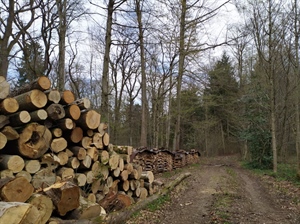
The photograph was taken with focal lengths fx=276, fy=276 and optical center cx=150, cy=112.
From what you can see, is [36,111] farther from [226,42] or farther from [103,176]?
[226,42]

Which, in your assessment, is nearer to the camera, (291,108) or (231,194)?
(231,194)

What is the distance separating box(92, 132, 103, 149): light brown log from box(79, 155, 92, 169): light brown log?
Answer: 1.15 ft

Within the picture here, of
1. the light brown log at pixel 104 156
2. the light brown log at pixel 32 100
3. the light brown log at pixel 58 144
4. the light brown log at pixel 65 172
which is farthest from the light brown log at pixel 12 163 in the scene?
the light brown log at pixel 104 156

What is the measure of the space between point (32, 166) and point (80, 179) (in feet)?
3.18

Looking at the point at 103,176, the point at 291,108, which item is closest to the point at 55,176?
the point at 103,176

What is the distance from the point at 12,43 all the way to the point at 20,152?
413 inches

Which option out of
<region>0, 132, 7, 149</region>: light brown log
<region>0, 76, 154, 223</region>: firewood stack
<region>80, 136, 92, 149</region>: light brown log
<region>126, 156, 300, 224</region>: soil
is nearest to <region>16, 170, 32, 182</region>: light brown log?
<region>0, 76, 154, 223</region>: firewood stack

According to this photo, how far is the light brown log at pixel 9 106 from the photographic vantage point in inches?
184

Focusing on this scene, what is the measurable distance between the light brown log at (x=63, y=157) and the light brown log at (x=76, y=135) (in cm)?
33

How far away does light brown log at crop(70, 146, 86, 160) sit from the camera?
217 inches

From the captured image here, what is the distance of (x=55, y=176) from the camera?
198 inches

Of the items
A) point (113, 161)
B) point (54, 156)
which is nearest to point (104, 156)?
point (113, 161)

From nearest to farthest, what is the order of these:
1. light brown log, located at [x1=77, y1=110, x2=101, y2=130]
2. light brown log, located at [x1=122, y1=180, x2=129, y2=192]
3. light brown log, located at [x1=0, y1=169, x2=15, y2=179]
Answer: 1. light brown log, located at [x1=0, y1=169, x2=15, y2=179]
2. light brown log, located at [x1=77, y1=110, x2=101, y2=130]
3. light brown log, located at [x1=122, y1=180, x2=129, y2=192]

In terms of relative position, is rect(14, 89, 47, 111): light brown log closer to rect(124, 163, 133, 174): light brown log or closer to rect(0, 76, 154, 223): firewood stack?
rect(0, 76, 154, 223): firewood stack
